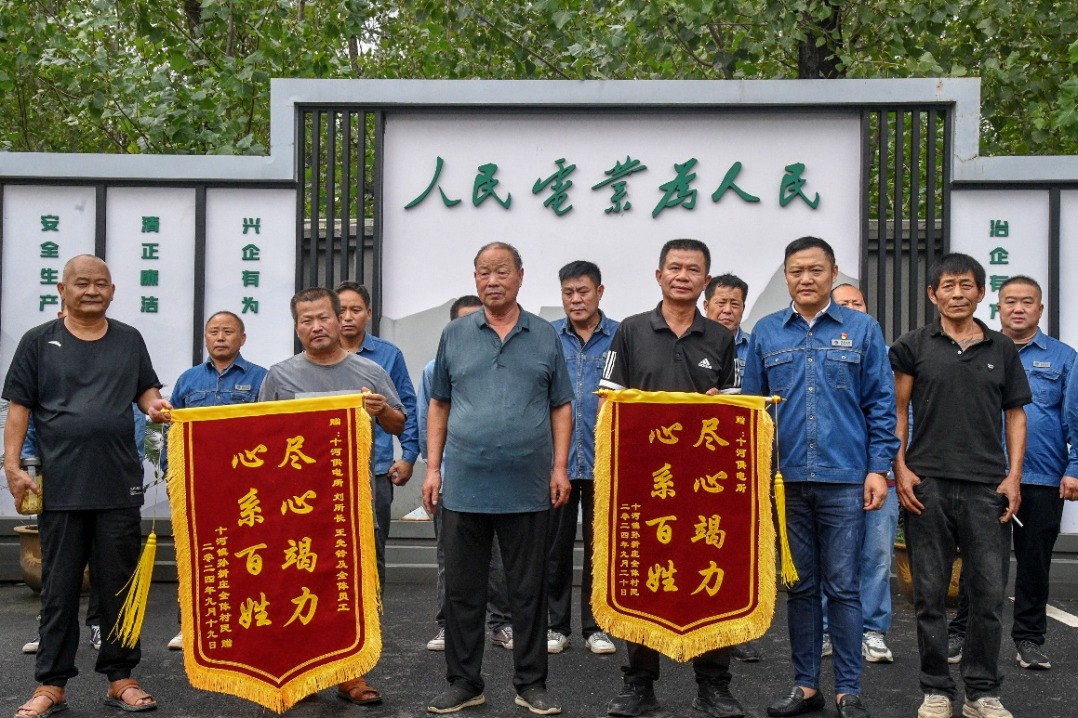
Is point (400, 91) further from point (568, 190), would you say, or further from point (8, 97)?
point (8, 97)

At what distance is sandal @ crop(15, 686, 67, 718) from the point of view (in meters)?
4.57

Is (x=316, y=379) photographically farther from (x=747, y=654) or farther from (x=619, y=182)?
(x=619, y=182)

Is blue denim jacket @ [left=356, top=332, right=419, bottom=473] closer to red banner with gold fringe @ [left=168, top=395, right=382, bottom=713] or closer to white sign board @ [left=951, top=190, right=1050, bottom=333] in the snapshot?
red banner with gold fringe @ [left=168, top=395, right=382, bottom=713]

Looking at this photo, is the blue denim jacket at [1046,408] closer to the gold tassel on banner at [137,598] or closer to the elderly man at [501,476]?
the elderly man at [501,476]

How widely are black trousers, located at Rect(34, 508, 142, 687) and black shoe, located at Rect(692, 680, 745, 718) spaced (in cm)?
231

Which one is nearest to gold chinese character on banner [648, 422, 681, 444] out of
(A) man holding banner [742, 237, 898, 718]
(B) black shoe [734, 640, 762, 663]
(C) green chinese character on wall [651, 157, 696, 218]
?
(A) man holding banner [742, 237, 898, 718]

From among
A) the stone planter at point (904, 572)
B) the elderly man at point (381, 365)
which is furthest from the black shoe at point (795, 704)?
the stone planter at point (904, 572)

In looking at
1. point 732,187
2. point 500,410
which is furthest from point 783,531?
point 732,187

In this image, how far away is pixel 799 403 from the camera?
4.56m

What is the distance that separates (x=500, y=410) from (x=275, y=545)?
1.03 meters

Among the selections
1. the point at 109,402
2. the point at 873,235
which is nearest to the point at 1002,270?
the point at 873,235

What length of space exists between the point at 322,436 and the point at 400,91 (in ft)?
12.0

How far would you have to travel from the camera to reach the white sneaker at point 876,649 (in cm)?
553

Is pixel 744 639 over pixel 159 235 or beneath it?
beneath
